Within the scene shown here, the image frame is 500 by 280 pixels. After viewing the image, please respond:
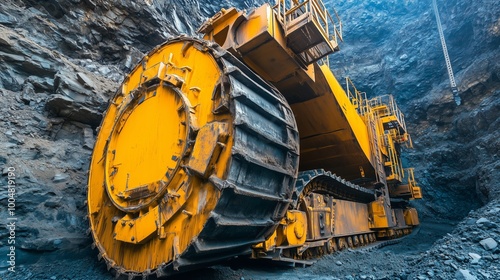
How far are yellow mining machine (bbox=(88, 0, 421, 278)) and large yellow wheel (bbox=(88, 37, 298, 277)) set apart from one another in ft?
0.04

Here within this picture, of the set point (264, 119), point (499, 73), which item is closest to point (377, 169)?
point (264, 119)

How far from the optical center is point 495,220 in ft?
12.1

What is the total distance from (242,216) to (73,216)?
274 cm

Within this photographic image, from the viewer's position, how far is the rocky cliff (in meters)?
3.71

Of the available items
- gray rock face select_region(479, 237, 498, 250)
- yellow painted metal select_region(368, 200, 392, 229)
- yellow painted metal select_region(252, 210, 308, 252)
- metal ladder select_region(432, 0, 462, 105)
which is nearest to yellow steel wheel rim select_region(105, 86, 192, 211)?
yellow painted metal select_region(252, 210, 308, 252)

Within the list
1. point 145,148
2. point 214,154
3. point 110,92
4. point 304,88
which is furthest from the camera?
point 110,92

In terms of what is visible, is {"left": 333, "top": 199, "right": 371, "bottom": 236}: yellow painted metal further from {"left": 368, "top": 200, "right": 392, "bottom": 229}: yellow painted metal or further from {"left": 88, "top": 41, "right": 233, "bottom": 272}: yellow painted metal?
{"left": 88, "top": 41, "right": 233, "bottom": 272}: yellow painted metal

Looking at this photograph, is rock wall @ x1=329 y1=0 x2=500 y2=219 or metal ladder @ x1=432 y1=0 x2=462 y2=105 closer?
rock wall @ x1=329 y1=0 x2=500 y2=219

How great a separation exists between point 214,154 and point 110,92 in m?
4.37

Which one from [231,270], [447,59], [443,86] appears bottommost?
[231,270]

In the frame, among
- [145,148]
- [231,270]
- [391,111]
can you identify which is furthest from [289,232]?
[391,111]

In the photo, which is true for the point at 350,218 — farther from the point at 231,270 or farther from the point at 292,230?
the point at 231,270

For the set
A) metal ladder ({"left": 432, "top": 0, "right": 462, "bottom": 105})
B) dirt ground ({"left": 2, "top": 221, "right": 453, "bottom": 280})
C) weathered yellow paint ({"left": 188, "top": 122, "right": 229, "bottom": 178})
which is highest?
metal ladder ({"left": 432, "top": 0, "right": 462, "bottom": 105})

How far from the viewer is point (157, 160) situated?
2.63 meters
